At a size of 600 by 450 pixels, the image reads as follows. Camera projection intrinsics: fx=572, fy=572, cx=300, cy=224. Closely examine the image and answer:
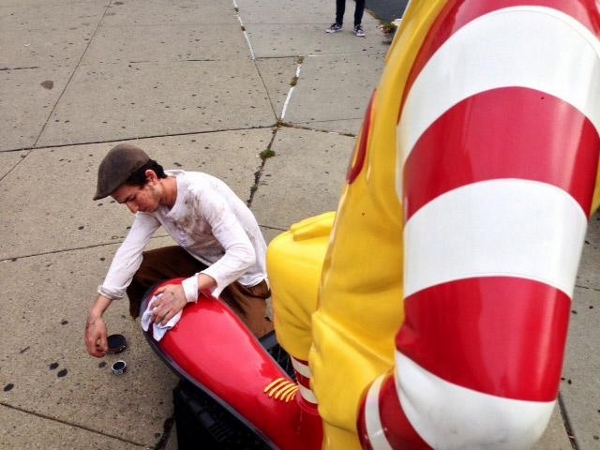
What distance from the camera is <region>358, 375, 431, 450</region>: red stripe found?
73 cm

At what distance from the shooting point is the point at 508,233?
64 centimetres

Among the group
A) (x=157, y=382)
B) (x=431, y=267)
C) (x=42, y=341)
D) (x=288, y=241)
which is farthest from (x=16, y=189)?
(x=431, y=267)

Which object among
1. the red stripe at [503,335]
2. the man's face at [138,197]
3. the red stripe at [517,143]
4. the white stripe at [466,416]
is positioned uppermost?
the red stripe at [517,143]

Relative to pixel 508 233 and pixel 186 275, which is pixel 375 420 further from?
pixel 186 275

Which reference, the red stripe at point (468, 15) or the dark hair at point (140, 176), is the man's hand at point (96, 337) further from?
the red stripe at point (468, 15)

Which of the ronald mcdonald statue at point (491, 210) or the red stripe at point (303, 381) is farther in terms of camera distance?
the red stripe at point (303, 381)

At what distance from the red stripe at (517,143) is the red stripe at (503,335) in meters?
0.12

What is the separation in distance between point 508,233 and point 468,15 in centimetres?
28

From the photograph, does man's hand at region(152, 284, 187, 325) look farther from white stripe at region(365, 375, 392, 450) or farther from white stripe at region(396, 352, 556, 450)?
white stripe at region(396, 352, 556, 450)

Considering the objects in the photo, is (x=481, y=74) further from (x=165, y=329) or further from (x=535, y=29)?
(x=165, y=329)

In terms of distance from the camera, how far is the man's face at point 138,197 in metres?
A: 2.11

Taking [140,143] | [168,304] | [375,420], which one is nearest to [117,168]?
[168,304]

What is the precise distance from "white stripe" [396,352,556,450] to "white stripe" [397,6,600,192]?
0.31 metres

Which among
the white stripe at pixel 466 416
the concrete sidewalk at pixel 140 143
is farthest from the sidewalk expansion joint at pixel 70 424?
the white stripe at pixel 466 416
